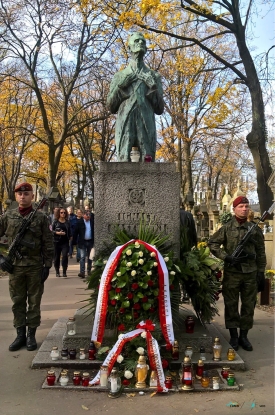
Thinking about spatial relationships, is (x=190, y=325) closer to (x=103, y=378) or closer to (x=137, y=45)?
(x=103, y=378)

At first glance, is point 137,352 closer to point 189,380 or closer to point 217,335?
point 189,380

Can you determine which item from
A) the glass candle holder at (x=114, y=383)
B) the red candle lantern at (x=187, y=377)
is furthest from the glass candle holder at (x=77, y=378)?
the red candle lantern at (x=187, y=377)

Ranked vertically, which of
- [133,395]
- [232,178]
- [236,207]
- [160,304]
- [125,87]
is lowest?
[133,395]

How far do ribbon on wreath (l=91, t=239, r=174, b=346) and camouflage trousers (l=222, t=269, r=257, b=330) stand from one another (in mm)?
1046

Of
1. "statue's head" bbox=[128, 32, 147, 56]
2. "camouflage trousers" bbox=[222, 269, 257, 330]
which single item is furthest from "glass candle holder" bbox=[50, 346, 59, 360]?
"statue's head" bbox=[128, 32, 147, 56]

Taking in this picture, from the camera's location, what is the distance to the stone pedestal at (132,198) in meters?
5.05

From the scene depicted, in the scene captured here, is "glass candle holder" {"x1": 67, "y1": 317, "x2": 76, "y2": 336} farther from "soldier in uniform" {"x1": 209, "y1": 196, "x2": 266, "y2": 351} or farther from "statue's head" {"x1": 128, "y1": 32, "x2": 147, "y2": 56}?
"statue's head" {"x1": 128, "y1": 32, "x2": 147, "y2": 56}

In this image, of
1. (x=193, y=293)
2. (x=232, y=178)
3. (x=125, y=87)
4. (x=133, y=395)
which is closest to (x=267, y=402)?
(x=133, y=395)

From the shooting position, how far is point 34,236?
5.09 meters

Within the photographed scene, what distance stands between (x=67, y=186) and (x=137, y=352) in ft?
155

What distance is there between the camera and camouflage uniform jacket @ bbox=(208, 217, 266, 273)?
513cm

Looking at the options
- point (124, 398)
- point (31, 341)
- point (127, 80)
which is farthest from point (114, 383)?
point (127, 80)

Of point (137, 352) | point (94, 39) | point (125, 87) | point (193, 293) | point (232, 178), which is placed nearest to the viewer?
point (137, 352)

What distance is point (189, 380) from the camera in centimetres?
393
